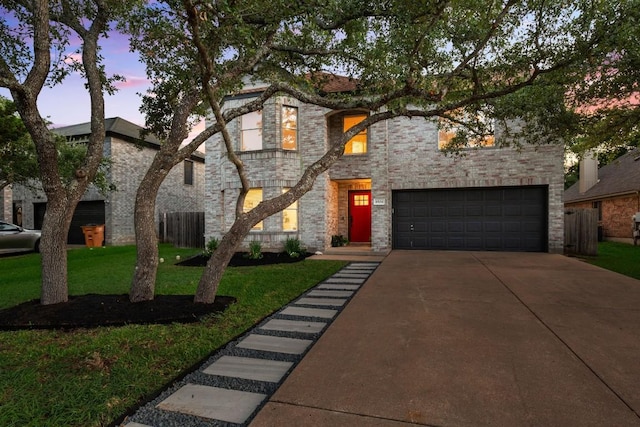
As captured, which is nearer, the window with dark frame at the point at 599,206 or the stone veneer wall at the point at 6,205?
the stone veneer wall at the point at 6,205

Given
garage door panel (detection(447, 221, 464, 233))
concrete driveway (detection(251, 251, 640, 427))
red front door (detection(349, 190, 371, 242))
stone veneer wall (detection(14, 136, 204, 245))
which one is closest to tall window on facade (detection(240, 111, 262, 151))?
red front door (detection(349, 190, 371, 242))

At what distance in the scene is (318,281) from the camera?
272 inches

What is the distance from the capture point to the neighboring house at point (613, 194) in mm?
16812

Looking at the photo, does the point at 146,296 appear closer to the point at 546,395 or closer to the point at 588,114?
the point at 546,395

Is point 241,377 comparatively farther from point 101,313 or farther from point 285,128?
point 285,128

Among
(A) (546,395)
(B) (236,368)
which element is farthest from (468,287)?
(B) (236,368)

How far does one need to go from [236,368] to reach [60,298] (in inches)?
139

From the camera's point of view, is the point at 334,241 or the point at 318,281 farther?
the point at 334,241

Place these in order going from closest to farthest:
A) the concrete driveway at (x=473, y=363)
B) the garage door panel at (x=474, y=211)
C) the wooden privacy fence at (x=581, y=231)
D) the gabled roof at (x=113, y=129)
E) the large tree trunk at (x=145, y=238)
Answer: the concrete driveway at (x=473, y=363) < the large tree trunk at (x=145, y=238) < the wooden privacy fence at (x=581, y=231) < the garage door panel at (x=474, y=211) < the gabled roof at (x=113, y=129)

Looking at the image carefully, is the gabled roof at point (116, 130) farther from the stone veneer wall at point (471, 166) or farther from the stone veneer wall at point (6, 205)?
the stone veneer wall at point (471, 166)

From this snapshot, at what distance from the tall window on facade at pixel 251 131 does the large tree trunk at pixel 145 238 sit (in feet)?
24.6

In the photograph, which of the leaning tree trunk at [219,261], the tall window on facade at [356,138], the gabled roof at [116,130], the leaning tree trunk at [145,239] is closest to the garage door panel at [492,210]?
the tall window on facade at [356,138]

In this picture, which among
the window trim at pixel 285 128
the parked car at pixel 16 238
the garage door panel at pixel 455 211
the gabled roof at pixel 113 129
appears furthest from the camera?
the gabled roof at pixel 113 129

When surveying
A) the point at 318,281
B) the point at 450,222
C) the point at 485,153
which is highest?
the point at 485,153
